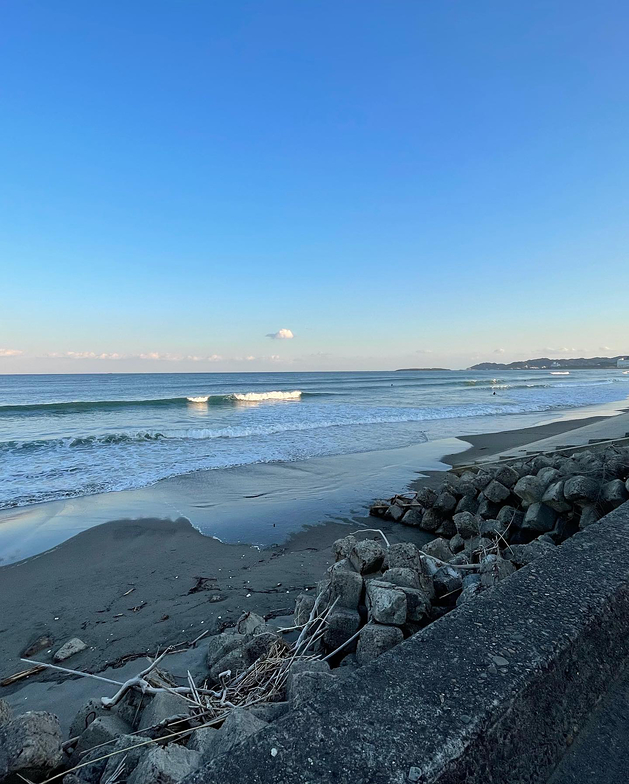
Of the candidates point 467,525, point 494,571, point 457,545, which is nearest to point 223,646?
point 494,571

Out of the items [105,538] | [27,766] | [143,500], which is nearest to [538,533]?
[27,766]

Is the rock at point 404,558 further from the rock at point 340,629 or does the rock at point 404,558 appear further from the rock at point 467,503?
the rock at point 467,503

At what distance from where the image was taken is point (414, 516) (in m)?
6.32

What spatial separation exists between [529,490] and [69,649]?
14.9 feet

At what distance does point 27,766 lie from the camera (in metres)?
1.67

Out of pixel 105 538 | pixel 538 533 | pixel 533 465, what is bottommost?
pixel 105 538

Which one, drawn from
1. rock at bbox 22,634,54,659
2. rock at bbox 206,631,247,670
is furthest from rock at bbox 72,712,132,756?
rock at bbox 22,634,54,659

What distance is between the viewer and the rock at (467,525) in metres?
4.95

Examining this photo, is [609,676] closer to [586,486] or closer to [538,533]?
[586,486]

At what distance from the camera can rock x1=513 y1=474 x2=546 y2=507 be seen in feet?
15.3

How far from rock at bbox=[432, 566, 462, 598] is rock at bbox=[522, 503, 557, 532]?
173cm

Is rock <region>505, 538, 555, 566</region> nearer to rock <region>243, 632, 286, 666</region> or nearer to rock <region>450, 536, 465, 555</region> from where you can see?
rock <region>450, 536, 465, 555</region>

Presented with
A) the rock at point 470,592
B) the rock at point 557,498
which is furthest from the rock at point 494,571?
the rock at point 557,498

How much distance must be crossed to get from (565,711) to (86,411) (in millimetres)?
29425
